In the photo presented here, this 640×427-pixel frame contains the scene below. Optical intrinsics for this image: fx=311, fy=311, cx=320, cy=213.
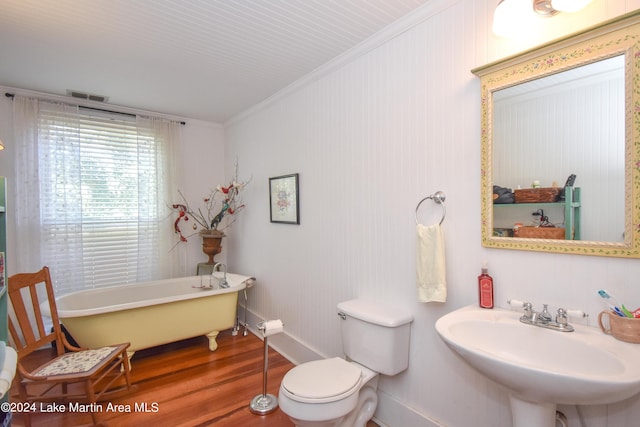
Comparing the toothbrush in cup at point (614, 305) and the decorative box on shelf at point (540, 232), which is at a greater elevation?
the decorative box on shelf at point (540, 232)

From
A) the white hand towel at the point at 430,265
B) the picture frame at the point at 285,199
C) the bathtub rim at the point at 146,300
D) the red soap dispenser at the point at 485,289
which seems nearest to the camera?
the red soap dispenser at the point at 485,289

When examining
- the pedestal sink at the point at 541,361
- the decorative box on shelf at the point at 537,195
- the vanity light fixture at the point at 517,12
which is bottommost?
the pedestal sink at the point at 541,361

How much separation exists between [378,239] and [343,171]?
0.56 m

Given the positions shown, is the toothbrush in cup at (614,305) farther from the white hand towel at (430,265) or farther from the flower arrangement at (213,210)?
the flower arrangement at (213,210)

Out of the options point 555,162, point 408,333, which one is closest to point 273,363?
point 408,333

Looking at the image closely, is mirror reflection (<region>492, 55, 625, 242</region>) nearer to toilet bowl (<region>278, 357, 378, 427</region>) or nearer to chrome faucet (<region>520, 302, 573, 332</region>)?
chrome faucet (<region>520, 302, 573, 332</region>)

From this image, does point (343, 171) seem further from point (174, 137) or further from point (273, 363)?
point (174, 137)

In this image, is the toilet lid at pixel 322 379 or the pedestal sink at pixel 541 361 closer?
the pedestal sink at pixel 541 361

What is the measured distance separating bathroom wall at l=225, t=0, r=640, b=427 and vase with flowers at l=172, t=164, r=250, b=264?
1063 mm

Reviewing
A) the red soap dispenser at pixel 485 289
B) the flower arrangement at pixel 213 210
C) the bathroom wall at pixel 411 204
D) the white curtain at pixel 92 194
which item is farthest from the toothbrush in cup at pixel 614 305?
the white curtain at pixel 92 194

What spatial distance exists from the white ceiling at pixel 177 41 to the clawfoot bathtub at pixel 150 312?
5.90 feet

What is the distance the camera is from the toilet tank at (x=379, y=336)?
1.68 meters

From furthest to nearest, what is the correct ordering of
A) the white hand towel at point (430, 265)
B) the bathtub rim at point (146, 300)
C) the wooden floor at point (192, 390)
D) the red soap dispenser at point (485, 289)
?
1. the bathtub rim at point (146, 300)
2. the wooden floor at point (192, 390)
3. the white hand towel at point (430, 265)
4. the red soap dispenser at point (485, 289)

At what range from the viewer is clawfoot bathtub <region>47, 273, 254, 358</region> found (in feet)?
7.64
